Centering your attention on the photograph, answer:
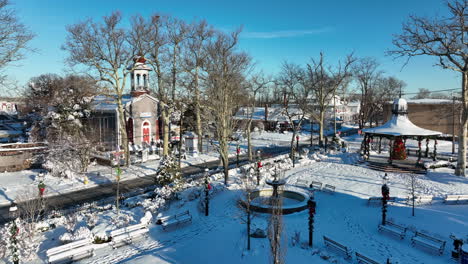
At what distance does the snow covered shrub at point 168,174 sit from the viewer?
17109mm

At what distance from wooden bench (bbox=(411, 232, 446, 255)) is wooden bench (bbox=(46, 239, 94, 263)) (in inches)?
471

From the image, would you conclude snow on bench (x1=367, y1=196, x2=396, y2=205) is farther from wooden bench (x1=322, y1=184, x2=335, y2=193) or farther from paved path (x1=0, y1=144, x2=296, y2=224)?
paved path (x1=0, y1=144, x2=296, y2=224)

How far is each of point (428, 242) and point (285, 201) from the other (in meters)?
7.11

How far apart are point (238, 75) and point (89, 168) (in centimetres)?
1455

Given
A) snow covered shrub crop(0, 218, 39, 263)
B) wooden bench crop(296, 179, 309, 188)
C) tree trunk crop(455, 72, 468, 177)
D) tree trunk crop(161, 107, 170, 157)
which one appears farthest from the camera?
tree trunk crop(161, 107, 170, 157)

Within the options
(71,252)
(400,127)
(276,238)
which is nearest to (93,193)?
(71,252)

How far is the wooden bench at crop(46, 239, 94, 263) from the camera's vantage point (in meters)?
10.0

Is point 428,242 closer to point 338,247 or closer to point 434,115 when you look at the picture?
point 338,247

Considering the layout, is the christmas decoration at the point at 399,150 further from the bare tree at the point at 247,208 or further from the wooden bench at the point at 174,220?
the wooden bench at the point at 174,220

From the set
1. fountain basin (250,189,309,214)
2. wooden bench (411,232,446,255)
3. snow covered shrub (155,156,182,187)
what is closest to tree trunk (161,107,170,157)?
snow covered shrub (155,156,182,187)

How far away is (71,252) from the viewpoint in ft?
33.5

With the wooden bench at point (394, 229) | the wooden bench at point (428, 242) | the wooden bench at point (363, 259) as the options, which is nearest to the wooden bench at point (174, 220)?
the wooden bench at point (363, 259)

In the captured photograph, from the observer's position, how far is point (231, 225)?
13.5m

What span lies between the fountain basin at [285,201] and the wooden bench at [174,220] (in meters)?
3.28
